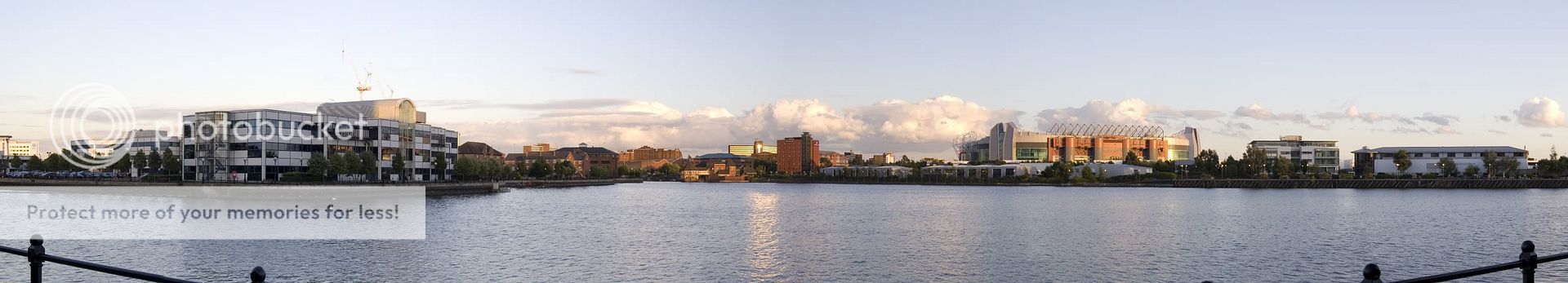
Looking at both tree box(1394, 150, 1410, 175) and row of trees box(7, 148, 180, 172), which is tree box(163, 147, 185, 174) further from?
tree box(1394, 150, 1410, 175)

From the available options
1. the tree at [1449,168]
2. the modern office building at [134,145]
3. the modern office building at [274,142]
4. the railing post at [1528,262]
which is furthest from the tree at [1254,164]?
the railing post at [1528,262]

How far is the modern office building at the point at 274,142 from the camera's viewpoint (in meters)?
105

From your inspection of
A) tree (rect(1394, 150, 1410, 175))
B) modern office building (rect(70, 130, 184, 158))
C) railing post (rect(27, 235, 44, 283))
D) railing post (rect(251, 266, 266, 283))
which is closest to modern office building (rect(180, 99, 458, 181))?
modern office building (rect(70, 130, 184, 158))

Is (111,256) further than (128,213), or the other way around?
Answer: (128,213)

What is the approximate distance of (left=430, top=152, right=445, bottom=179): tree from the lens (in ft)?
436

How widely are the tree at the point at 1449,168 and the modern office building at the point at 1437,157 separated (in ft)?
5.49

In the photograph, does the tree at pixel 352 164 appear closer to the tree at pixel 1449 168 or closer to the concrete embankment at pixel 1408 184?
the concrete embankment at pixel 1408 184

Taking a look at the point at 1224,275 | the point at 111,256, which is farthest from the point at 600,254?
the point at 1224,275

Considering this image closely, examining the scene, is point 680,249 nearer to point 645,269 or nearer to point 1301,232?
point 645,269

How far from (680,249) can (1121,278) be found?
56.7ft

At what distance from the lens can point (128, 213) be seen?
63656 millimetres

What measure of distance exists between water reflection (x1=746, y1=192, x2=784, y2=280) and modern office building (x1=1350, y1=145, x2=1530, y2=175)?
15075cm

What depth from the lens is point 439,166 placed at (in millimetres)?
132750

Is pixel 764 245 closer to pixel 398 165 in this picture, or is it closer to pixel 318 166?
pixel 318 166
